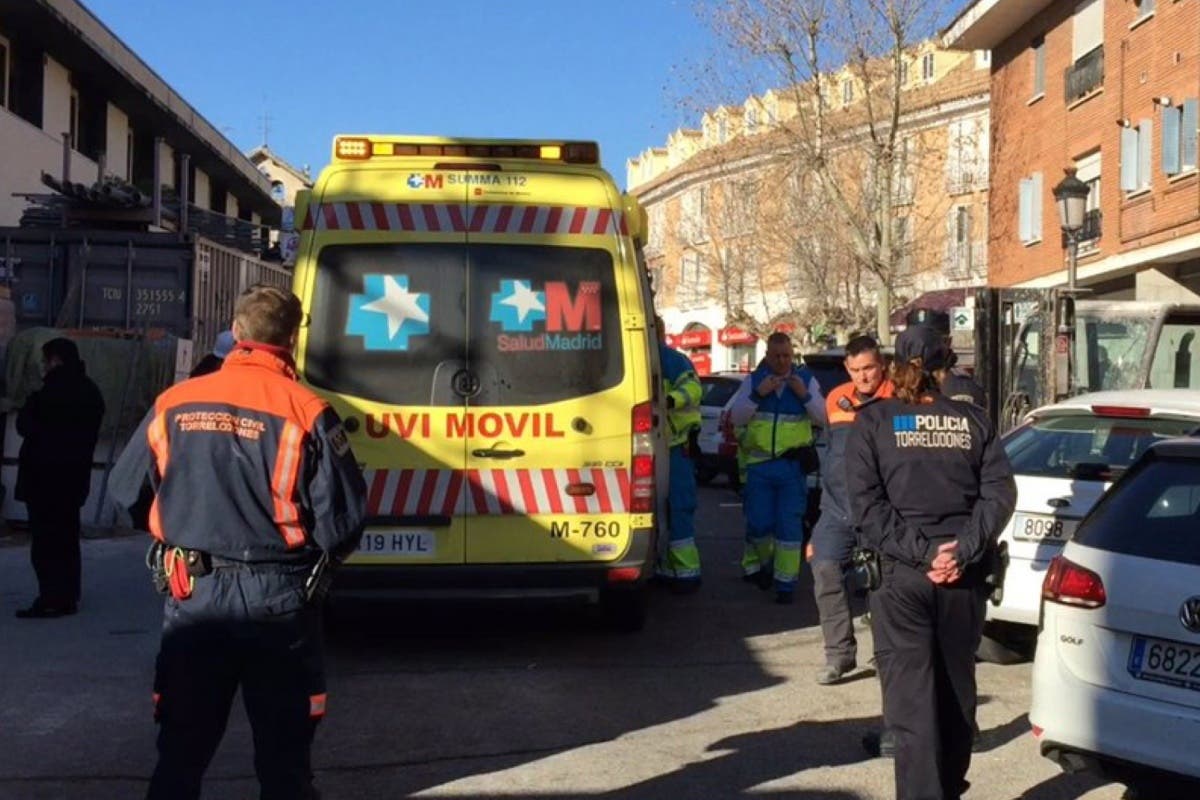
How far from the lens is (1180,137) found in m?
22.2

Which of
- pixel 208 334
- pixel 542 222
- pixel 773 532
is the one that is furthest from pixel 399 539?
pixel 208 334

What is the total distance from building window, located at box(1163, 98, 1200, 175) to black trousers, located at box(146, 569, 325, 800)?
20.1 meters

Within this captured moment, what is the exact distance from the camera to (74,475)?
31.5 feet

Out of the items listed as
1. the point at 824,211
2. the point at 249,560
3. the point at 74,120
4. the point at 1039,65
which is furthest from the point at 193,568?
the point at 824,211

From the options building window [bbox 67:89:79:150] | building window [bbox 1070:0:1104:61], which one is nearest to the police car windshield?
building window [bbox 1070:0:1104:61]

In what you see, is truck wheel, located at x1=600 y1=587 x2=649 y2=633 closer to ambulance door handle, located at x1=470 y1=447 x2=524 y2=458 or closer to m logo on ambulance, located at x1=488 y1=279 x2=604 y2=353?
ambulance door handle, located at x1=470 y1=447 x2=524 y2=458

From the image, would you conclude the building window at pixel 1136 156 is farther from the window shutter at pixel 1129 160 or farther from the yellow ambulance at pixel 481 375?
the yellow ambulance at pixel 481 375

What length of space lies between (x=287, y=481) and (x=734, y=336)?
53.4 meters

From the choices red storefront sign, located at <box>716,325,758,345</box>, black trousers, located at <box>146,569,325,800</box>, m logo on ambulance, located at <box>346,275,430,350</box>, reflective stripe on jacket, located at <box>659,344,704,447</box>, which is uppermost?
red storefront sign, located at <box>716,325,758,345</box>

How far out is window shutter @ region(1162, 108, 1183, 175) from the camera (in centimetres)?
2227

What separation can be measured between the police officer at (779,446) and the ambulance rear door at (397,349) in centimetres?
318

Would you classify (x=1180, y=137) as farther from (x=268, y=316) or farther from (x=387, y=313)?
(x=268, y=316)

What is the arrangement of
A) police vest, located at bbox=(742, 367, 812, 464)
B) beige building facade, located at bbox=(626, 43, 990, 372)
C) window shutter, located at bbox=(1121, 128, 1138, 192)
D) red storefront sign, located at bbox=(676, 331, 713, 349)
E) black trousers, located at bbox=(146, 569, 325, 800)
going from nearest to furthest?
black trousers, located at bbox=(146, 569, 325, 800) → police vest, located at bbox=(742, 367, 812, 464) → window shutter, located at bbox=(1121, 128, 1138, 192) → beige building facade, located at bbox=(626, 43, 990, 372) → red storefront sign, located at bbox=(676, 331, 713, 349)

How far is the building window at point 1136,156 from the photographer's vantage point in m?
23.7
